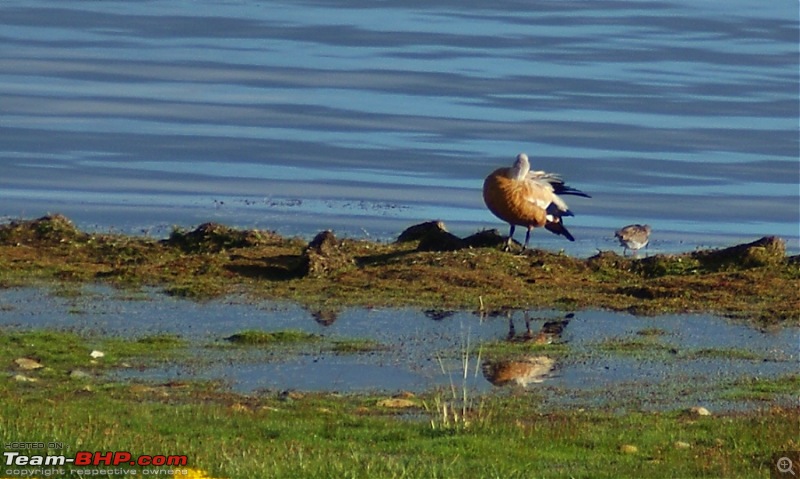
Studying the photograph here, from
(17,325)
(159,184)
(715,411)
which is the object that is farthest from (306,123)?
(715,411)

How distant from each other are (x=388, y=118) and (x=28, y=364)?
46.4 ft

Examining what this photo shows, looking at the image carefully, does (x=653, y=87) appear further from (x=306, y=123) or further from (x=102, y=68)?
(x=102, y=68)

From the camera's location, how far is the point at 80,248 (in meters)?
15.1

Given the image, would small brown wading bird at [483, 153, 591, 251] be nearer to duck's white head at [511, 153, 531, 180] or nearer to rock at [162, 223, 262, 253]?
duck's white head at [511, 153, 531, 180]

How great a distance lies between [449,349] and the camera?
11672 millimetres

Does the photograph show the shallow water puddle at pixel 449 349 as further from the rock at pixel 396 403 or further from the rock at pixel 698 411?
the rock at pixel 396 403

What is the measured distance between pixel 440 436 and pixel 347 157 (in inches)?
521

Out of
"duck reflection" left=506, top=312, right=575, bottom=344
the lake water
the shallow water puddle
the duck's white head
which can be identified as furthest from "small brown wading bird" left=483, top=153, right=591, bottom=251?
"duck reflection" left=506, top=312, right=575, bottom=344

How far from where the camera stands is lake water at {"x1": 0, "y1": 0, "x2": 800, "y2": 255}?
19562 mm

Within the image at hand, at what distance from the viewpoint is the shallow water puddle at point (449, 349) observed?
34.9 ft

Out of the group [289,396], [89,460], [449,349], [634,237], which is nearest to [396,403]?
[289,396]

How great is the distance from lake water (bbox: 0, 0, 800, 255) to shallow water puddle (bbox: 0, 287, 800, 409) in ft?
15.1

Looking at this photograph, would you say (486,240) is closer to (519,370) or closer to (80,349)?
(519,370)

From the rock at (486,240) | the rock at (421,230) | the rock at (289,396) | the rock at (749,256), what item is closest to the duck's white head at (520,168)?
the rock at (486,240)
